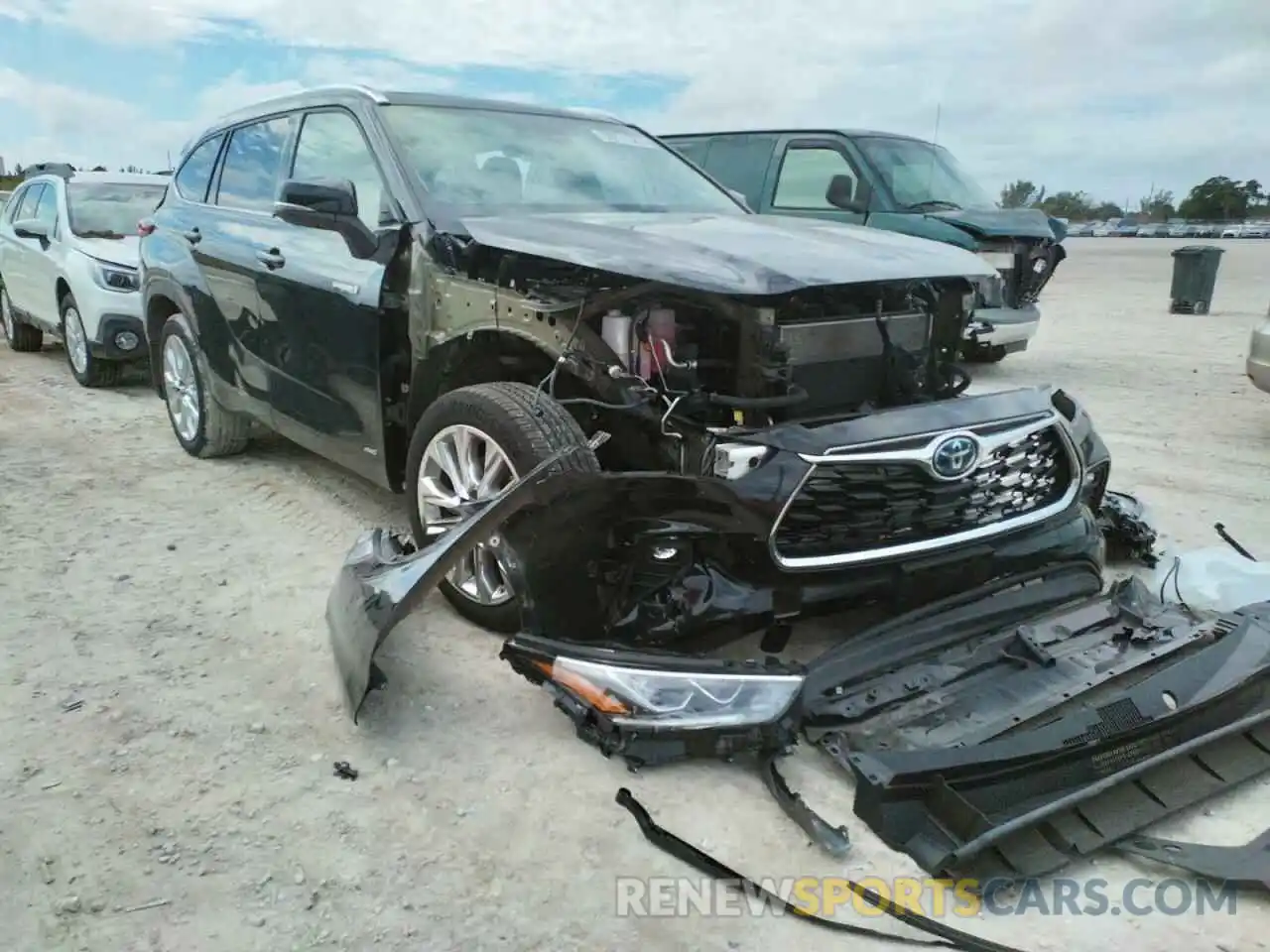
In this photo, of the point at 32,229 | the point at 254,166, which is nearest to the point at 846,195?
the point at 254,166

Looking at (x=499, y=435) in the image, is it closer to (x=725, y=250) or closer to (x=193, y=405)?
(x=725, y=250)

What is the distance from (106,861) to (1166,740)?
2.65m

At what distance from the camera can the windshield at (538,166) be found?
387cm

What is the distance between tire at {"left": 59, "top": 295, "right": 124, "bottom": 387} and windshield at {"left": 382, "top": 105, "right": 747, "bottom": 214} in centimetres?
498

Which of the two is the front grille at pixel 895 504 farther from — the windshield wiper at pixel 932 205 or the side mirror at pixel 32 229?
the side mirror at pixel 32 229

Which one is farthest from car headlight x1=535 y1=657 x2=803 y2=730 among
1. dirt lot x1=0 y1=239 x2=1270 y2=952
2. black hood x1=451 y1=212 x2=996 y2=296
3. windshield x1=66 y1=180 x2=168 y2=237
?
windshield x1=66 y1=180 x2=168 y2=237

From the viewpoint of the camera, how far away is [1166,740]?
258cm

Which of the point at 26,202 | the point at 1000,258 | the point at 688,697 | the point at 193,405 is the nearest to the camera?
the point at 688,697

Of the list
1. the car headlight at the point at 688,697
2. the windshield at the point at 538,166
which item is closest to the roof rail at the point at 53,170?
the windshield at the point at 538,166

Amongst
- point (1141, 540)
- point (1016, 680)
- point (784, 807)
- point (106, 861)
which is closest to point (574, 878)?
point (784, 807)

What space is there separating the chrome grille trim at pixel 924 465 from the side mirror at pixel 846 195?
5.14 m

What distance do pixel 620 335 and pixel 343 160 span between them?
5.79 feet

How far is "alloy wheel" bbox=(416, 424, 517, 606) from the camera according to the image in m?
3.25

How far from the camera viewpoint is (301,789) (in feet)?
8.72
